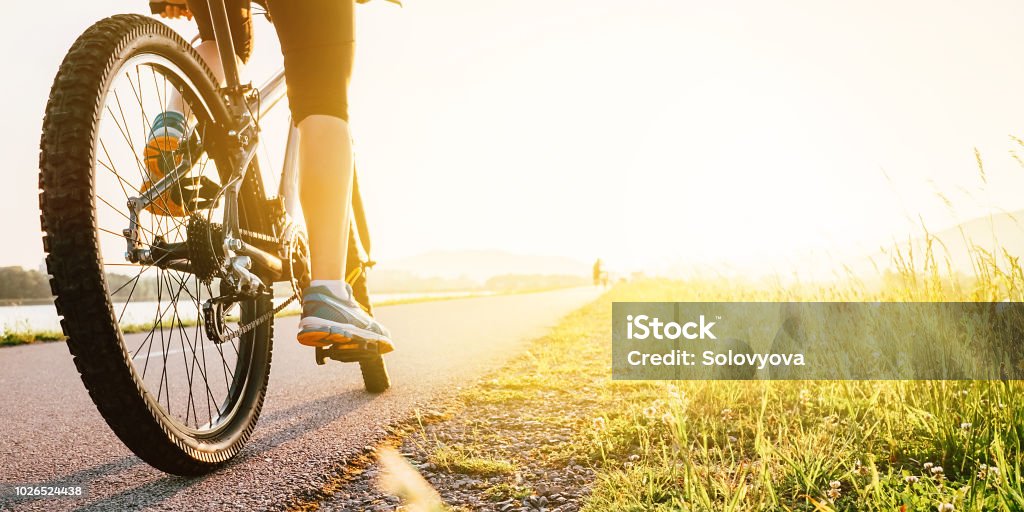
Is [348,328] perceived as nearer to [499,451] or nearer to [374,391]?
[499,451]

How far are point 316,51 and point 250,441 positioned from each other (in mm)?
1413

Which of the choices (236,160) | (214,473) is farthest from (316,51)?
(214,473)

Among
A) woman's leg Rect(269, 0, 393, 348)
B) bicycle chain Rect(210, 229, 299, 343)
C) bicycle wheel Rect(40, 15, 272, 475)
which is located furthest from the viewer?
woman's leg Rect(269, 0, 393, 348)

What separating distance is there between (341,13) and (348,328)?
1.11 m

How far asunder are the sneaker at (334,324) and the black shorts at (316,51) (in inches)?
25.9

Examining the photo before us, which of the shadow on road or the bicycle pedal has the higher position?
the bicycle pedal

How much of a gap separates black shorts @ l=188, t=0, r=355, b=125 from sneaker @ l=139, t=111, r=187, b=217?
38cm

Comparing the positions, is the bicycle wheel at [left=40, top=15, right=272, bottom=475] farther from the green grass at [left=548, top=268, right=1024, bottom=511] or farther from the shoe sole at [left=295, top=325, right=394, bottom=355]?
the green grass at [left=548, top=268, right=1024, bottom=511]

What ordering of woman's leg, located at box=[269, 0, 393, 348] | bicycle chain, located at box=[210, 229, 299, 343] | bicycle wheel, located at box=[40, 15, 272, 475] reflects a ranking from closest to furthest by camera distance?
bicycle wheel, located at box=[40, 15, 272, 475] < bicycle chain, located at box=[210, 229, 299, 343] < woman's leg, located at box=[269, 0, 393, 348]

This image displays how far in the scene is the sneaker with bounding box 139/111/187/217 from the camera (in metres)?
1.86

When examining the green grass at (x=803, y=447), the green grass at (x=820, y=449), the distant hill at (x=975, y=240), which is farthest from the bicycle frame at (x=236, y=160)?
the distant hill at (x=975, y=240)

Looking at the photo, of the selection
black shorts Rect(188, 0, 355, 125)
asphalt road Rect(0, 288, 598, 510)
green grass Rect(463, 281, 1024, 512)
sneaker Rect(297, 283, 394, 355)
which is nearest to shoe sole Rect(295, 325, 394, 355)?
sneaker Rect(297, 283, 394, 355)

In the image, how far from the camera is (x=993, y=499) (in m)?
1.33

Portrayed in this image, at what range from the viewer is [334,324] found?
1886 mm
